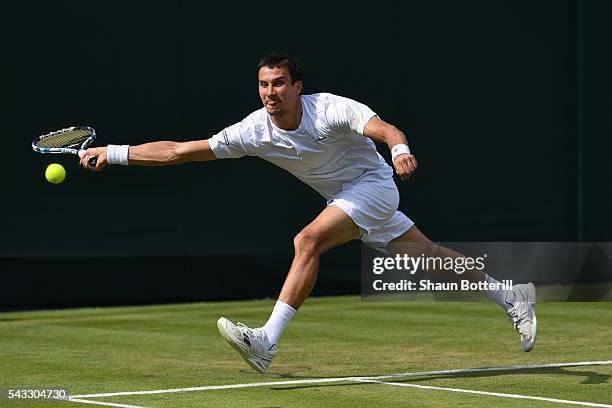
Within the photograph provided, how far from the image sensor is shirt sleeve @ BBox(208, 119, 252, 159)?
664 centimetres

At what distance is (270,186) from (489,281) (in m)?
4.96

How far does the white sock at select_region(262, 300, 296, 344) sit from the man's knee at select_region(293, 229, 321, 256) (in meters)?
0.27

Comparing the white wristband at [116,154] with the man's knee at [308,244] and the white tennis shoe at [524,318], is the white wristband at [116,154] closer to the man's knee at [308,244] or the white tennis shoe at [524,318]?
the man's knee at [308,244]

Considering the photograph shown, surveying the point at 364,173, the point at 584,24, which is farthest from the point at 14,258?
the point at 584,24

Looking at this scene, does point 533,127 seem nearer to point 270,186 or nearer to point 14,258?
point 270,186

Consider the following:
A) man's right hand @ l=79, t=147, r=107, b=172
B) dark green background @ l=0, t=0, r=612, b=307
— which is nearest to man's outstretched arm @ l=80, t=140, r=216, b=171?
man's right hand @ l=79, t=147, r=107, b=172

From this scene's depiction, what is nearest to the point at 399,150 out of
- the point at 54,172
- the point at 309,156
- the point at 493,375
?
the point at 309,156

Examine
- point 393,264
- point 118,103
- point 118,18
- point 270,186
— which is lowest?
point 393,264

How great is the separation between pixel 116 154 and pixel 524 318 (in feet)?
7.77

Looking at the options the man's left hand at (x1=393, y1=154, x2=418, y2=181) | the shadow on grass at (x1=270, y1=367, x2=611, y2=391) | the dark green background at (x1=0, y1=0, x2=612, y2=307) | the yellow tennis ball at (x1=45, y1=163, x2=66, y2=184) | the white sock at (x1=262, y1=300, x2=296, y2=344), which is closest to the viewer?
the man's left hand at (x1=393, y1=154, x2=418, y2=181)

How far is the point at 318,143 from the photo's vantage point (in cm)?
657

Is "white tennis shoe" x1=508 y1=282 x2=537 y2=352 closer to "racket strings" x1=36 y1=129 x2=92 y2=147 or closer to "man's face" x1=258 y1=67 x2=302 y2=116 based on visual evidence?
"man's face" x1=258 y1=67 x2=302 y2=116

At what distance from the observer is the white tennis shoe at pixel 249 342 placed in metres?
6.01

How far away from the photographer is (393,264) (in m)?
12.8
